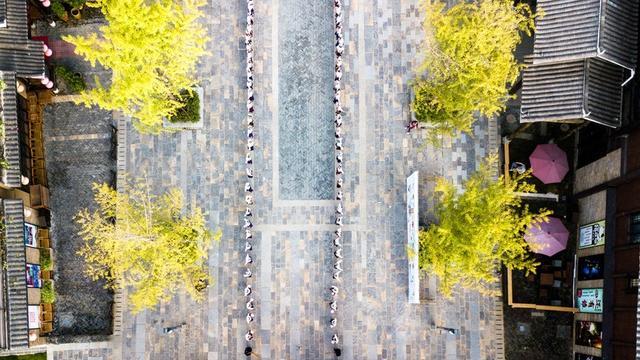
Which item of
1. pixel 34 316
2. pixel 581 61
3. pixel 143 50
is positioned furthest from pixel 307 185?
pixel 34 316

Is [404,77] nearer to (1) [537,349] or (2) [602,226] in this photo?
(2) [602,226]

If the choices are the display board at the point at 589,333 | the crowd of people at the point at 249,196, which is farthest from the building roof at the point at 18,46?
the display board at the point at 589,333

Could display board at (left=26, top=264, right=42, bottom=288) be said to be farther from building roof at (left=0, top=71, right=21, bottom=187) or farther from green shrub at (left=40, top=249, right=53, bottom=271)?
building roof at (left=0, top=71, right=21, bottom=187)

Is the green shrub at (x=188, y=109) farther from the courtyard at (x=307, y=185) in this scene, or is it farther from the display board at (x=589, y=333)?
the display board at (x=589, y=333)

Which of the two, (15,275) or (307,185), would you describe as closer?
(15,275)

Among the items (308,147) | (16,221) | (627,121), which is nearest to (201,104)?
(308,147)

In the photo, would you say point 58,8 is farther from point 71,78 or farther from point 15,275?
point 15,275

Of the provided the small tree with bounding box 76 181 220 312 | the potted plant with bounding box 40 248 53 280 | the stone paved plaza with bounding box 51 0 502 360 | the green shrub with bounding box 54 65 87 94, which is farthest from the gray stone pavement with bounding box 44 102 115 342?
the small tree with bounding box 76 181 220 312
